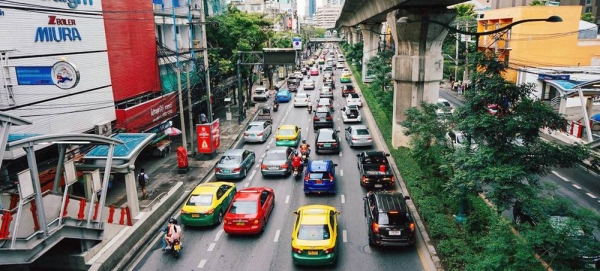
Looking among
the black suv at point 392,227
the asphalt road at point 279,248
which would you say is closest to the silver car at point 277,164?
the asphalt road at point 279,248

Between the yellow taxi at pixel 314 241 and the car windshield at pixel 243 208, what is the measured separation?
2386 millimetres

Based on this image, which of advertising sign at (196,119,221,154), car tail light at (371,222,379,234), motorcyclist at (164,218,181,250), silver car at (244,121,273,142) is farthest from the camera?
silver car at (244,121,273,142)

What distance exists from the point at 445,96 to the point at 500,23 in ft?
34.0

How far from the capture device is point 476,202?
624 inches

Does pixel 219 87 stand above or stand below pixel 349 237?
above

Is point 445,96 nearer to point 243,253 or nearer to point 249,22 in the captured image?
point 249,22

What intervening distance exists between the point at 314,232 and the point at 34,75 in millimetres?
11955

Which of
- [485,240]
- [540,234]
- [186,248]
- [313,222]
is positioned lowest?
[186,248]

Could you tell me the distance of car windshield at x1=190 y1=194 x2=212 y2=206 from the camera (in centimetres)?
1755

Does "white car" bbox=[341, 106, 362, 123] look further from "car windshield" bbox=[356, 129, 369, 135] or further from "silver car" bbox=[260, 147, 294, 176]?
"silver car" bbox=[260, 147, 294, 176]

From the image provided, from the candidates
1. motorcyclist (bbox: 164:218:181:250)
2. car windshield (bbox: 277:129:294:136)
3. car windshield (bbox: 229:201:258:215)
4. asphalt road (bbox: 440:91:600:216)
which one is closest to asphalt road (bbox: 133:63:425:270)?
motorcyclist (bbox: 164:218:181:250)

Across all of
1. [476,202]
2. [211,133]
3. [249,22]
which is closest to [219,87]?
[249,22]

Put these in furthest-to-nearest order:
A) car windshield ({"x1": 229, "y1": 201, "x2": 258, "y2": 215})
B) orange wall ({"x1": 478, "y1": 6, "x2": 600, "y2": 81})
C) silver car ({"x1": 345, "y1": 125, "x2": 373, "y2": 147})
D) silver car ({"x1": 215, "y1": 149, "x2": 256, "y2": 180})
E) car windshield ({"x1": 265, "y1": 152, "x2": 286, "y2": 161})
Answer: orange wall ({"x1": 478, "y1": 6, "x2": 600, "y2": 81}) < silver car ({"x1": 345, "y1": 125, "x2": 373, "y2": 147}) < car windshield ({"x1": 265, "y1": 152, "x2": 286, "y2": 161}) < silver car ({"x1": 215, "y1": 149, "x2": 256, "y2": 180}) < car windshield ({"x1": 229, "y1": 201, "x2": 258, "y2": 215})

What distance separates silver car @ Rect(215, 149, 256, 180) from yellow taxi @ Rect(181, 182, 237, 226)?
15.4 feet
